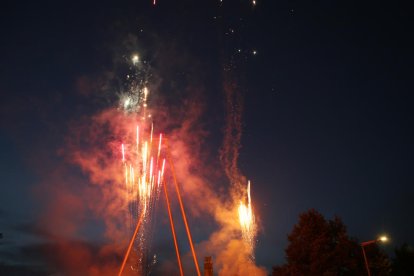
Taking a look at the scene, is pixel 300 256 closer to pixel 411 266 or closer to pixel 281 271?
pixel 281 271

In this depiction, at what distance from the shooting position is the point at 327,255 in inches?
1526

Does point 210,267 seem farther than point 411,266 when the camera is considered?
No

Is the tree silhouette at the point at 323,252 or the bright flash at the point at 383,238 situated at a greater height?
the tree silhouette at the point at 323,252

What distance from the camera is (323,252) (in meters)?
39.6

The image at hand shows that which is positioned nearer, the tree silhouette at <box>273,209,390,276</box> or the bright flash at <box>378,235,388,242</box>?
the bright flash at <box>378,235,388,242</box>

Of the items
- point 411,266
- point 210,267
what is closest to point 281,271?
point 411,266

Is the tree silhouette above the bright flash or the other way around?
above

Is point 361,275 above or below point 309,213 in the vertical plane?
below

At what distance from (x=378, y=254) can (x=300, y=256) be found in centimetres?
840

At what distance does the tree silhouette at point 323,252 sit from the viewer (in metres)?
38.5

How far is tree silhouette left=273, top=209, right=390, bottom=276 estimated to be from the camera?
3847cm

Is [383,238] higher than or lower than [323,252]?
lower

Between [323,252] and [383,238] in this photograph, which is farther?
[323,252]

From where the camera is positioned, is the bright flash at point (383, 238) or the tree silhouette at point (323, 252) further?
the tree silhouette at point (323, 252)
